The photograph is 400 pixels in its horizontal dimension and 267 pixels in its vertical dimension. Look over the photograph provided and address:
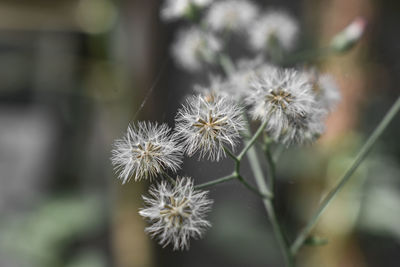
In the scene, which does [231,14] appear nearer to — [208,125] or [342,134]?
[208,125]

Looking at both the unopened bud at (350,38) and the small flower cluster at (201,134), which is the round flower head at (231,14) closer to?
the unopened bud at (350,38)

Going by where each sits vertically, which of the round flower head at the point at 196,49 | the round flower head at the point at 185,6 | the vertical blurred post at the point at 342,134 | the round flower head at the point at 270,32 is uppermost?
the round flower head at the point at 185,6

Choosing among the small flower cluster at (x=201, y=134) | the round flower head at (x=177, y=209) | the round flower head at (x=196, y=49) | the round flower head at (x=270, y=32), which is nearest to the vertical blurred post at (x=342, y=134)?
the round flower head at (x=270, y=32)

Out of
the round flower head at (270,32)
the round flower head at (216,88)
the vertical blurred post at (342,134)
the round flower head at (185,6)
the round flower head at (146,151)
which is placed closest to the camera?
the round flower head at (146,151)

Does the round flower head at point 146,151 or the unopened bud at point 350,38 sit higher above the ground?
the round flower head at point 146,151

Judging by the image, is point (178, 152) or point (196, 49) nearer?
point (178, 152)

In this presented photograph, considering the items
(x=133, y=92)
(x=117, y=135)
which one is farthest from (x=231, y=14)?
(x=133, y=92)
